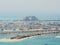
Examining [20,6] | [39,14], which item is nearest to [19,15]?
[20,6]

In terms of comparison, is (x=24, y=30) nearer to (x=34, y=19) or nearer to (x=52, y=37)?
(x=34, y=19)

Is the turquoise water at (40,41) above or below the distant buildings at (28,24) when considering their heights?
below

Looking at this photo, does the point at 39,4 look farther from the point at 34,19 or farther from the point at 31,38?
the point at 31,38

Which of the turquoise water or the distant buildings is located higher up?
the distant buildings

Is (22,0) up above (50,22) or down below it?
above

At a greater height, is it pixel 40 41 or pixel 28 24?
pixel 28 24

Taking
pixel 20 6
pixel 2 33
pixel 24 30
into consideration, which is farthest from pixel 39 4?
pixel 2 33

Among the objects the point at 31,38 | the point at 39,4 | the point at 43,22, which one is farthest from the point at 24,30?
the point at 39,4

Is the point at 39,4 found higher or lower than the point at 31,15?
higher

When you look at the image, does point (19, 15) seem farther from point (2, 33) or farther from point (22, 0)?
point (2, 33)

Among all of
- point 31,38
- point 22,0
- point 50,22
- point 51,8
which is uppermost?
point 22,0
